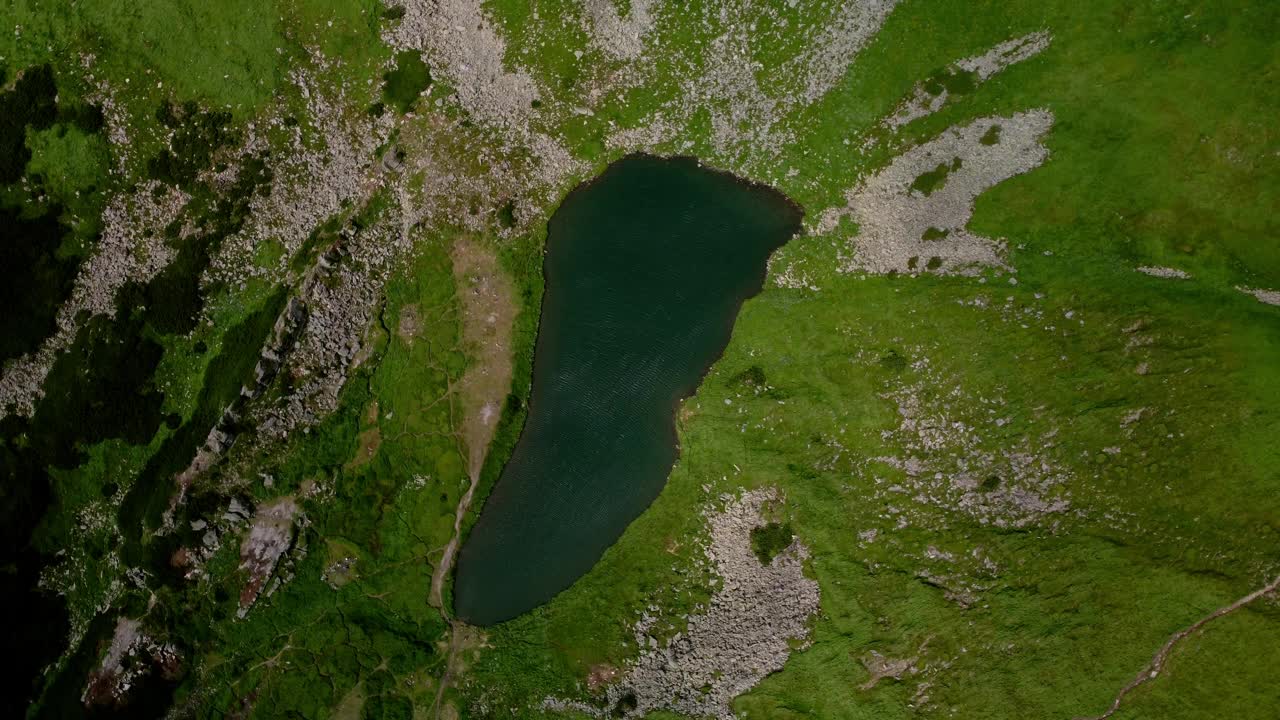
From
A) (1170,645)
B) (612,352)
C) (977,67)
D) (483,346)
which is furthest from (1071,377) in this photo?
(483,346)

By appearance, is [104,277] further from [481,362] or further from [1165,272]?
[1165,272]

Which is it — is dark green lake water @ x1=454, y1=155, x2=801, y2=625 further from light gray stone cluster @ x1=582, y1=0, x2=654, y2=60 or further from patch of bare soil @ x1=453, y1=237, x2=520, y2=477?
light gray stone cluster @ x1=582, y1=0, x2=654, y2=60

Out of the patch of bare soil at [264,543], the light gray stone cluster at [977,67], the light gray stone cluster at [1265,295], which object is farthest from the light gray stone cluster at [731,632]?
the light gray stone cluster at [1265,295]

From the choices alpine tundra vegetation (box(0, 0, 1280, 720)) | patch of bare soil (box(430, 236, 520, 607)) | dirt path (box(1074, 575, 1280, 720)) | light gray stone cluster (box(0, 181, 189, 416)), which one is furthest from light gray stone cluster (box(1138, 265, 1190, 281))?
light gray stone cluster (box(0, 181, 189, 416))

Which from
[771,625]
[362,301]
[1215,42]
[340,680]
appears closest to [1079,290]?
[1215,42]

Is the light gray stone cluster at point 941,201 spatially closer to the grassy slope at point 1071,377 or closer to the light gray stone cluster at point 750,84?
the grassy slope at point 1071,377

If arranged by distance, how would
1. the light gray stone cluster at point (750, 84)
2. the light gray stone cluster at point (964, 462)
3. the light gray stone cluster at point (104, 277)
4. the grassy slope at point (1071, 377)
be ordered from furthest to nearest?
the light gray stone cluster at point (104, 277), the light gray stone cluster at point (750, 84), the light gray stone cluster at point (964, 462), the grassy slope at point (1071, 377)

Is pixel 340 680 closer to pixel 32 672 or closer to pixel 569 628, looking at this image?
pixel 569 628

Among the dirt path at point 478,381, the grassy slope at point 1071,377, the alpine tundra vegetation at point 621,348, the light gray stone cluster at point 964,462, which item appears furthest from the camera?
the dirt path at point 478,381
